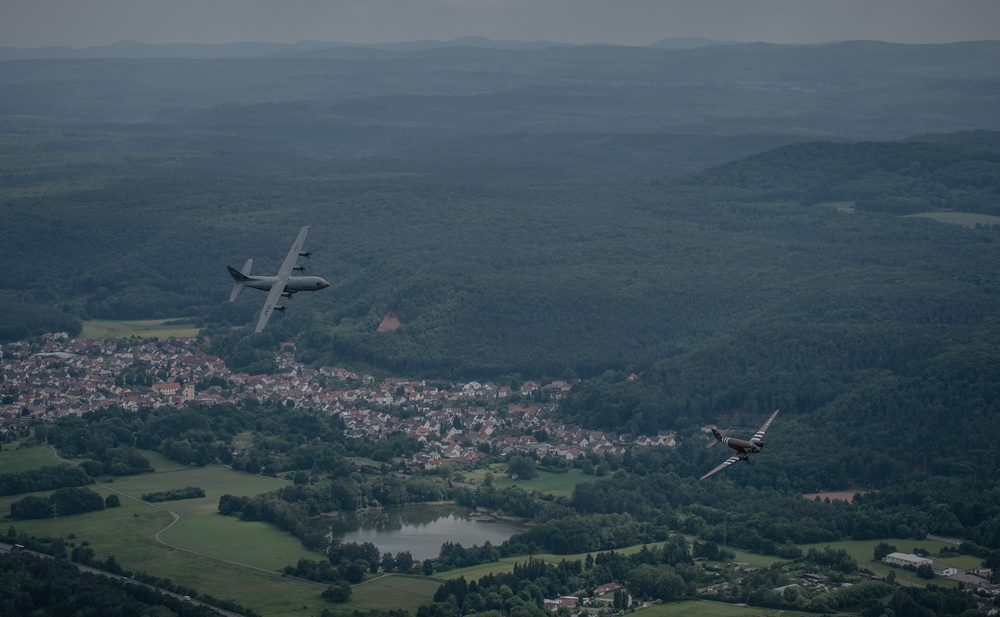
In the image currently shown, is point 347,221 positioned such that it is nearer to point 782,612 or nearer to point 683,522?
point 683,522

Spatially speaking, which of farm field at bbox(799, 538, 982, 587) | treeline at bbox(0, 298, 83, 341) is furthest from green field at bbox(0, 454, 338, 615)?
treeline at bbox(0, 298, 83, 341)

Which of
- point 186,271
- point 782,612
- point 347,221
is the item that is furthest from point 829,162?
point 782,612

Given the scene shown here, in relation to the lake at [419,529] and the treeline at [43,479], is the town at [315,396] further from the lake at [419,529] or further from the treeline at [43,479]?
the treeline at [43,479]

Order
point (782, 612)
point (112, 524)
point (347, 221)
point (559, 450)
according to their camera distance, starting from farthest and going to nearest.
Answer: point (347, 221)
point (559, 450)
point (112, 524)
point (782, 612)

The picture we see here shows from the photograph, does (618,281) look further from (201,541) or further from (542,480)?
(201,541)

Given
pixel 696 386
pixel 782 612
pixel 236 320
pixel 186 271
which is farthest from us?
pixel 186 271

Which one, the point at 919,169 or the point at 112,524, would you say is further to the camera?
the point at 919,169

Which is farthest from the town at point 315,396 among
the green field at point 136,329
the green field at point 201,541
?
the green field at point 201,541
